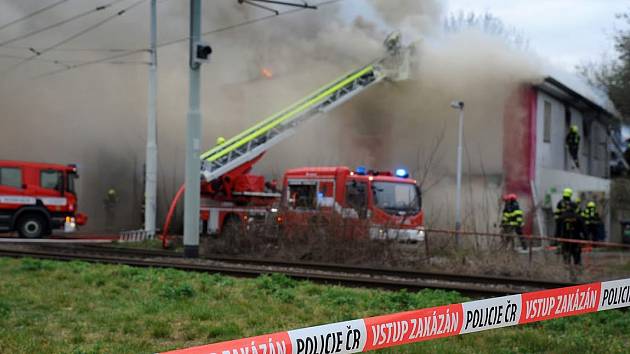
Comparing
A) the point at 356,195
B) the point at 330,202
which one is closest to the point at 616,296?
the point at 356,195

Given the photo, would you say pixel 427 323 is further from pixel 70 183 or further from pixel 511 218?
pixel 70 183

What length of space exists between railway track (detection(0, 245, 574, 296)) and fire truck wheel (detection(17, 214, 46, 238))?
3.51 metres

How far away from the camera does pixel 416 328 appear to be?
346 cm

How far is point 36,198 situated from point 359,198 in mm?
9242

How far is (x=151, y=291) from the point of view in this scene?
26.1 ft

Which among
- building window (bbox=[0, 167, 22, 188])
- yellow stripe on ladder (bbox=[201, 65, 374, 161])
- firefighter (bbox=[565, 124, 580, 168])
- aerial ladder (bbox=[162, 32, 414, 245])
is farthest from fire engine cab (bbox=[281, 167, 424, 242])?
firefighter (bbox=[565, 124, 580, 168])

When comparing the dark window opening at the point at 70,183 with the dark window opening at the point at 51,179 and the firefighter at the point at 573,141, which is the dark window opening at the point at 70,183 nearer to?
the dark window opening at the point at 51,179

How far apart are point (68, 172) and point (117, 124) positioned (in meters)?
5.33

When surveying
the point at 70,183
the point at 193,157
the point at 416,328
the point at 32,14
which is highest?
the point at 32,14

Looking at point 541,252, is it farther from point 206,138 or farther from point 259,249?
point 206,138

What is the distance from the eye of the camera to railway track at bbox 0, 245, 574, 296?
9164mm

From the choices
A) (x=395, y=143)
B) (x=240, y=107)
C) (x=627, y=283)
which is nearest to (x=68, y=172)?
(x=240, y=107)

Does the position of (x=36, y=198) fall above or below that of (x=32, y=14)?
below

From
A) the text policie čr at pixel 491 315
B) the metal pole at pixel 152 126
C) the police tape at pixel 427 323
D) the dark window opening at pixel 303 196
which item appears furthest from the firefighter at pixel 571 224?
the text policie čr at pixel 491 315
